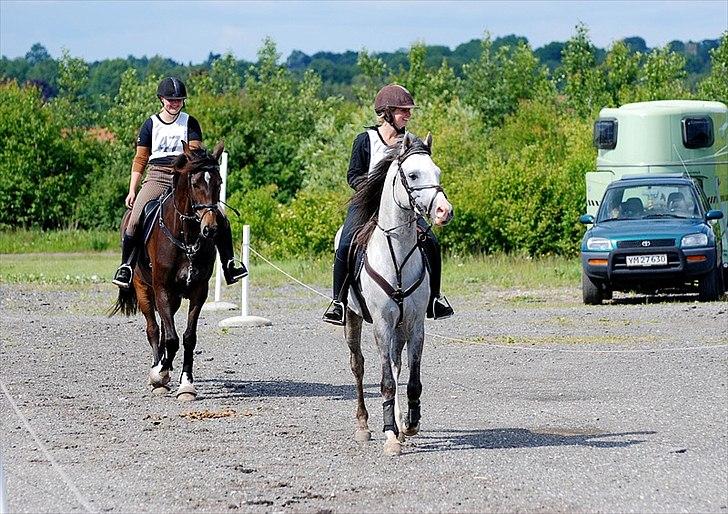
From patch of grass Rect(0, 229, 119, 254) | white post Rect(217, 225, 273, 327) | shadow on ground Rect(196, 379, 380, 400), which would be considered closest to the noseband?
shadow on ground Rect(196, 379, 380, 400)

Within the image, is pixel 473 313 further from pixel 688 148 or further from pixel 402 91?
pixel 402 91

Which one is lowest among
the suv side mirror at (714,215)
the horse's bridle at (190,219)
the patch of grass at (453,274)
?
the patch of grass at (453,274)

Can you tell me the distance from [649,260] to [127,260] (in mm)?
11041

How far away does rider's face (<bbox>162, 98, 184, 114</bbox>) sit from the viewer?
43.8ft

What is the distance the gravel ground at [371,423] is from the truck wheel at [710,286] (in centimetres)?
247

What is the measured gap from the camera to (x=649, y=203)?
24.1 meters

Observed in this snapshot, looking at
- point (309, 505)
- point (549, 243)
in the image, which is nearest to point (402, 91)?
point (309, 505)

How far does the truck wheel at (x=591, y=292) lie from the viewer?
76.4ft

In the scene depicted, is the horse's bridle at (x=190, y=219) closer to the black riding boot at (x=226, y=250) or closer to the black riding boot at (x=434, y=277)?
the black riding boot at (x=226, y=250)

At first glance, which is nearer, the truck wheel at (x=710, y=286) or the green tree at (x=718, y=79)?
the truck wheel at (x=710, y=286)

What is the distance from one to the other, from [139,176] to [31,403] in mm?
2685

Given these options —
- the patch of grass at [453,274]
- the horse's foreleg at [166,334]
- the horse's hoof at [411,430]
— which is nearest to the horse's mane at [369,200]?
the horse's hoof at [411,430]

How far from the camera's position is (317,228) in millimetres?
37125

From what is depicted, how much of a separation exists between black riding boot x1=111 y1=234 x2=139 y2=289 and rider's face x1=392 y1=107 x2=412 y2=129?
14.5ft
